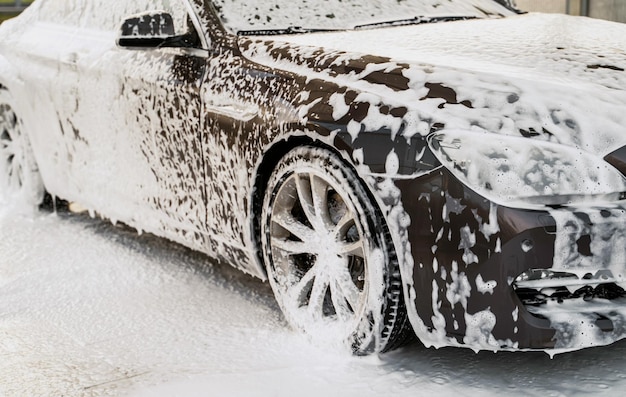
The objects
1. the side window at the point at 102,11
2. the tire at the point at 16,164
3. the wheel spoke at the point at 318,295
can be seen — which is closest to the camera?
the wheel spoke at the point at 318,295

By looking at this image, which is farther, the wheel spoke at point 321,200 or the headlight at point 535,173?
the wheel spoke at point 321,200

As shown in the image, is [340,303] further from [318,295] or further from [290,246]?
[290,246]

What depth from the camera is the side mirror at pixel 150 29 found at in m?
4.16

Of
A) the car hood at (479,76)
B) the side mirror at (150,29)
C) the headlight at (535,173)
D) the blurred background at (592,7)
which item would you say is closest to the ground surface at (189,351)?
the headlight at (535,173)

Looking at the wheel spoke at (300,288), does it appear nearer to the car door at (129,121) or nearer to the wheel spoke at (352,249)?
the wheel spoke at (352,249)

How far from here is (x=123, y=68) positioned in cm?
462

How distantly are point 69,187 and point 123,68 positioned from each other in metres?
1.13

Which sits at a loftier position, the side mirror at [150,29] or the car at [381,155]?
→ the side mirror at [150,29]

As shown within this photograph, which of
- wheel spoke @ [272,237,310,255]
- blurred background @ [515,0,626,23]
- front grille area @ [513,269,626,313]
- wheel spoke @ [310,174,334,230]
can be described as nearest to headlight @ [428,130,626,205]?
front grille area @ [513,269,626,313]

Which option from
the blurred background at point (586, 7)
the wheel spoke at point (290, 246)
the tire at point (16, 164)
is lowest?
the blurred background at point (586, 7)

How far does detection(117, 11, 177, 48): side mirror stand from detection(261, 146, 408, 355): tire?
2.86 ft

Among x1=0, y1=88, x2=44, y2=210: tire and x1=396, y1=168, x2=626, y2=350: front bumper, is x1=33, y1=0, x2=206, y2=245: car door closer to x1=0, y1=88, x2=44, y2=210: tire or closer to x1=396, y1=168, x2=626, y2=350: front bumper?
x1=0, y1=88, x2=44, y2=210: tire

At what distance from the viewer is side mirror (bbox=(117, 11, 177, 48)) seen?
4.16m

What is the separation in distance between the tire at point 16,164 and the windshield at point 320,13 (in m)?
2.29
